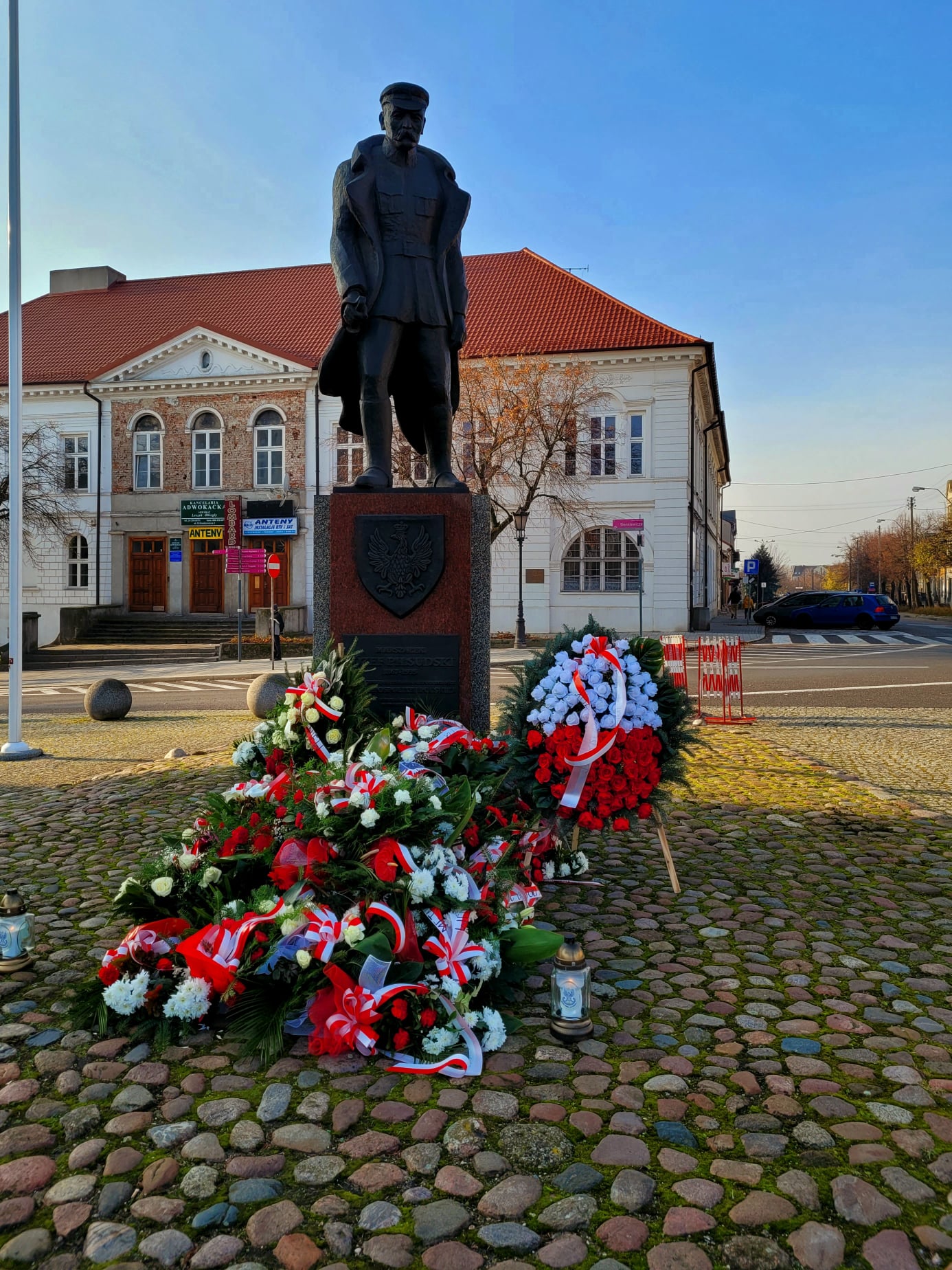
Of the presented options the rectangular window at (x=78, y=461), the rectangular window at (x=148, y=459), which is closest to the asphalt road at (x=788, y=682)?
the rectangular window at (x=148, y=459)

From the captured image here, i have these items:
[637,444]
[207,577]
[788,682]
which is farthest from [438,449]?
[207,577]

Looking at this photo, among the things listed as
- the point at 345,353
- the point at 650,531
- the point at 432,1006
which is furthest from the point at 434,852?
the point at 650,531

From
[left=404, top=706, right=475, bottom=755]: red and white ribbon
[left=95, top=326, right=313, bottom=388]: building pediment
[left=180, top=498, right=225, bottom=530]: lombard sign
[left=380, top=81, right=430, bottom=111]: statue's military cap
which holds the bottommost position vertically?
[left=404, top=706, right=475, bottom=755]: red and white ribbon

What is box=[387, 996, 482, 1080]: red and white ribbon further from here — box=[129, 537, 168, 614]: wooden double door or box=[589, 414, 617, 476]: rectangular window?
box=[129, 537, 168, 614]: wooden double door

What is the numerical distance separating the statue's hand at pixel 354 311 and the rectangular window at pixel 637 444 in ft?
88.0

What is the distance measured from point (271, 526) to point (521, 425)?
10.7m

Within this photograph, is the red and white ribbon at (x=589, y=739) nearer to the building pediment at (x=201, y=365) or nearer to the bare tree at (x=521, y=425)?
the bare tree at (x=521, y=425)

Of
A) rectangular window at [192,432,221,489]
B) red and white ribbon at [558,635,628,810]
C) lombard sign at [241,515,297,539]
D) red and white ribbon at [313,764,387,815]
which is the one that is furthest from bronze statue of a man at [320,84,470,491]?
rectangular window at [192,432,221,489]

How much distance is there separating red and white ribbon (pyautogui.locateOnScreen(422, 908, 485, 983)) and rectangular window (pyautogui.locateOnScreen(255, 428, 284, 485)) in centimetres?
3256

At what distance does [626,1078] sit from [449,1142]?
0.59 meters

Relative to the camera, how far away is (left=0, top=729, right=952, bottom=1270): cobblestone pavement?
1.97m

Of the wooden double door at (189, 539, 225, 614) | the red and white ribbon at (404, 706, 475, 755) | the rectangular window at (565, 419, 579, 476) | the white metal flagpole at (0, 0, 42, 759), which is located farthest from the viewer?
the wooden double door at (189, 539, 225, 614)

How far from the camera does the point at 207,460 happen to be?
34938 millimetres

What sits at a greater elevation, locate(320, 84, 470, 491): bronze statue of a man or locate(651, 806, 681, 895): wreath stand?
locate(320, 84, 470, 491): bronze statue of a man
